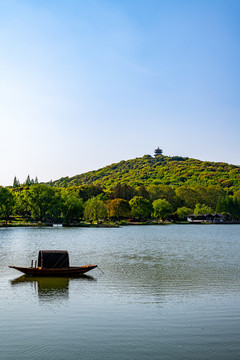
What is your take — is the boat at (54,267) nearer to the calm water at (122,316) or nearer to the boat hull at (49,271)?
the boat hull at (49,271)

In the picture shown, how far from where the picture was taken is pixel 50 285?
97.5ft

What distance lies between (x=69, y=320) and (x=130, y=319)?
10.7ft

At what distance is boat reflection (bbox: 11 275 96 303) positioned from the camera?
2498cm

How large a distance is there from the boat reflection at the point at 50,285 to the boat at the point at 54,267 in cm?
46

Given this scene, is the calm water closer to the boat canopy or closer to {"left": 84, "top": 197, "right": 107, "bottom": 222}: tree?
the boat canopy

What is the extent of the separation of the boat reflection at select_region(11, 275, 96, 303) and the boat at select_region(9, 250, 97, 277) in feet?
1.51

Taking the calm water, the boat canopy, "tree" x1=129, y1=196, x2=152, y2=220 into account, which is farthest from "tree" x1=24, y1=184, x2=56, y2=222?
the boat canopy

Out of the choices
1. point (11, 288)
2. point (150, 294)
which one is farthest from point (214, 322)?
point (11, 288)

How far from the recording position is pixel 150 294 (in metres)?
25.6

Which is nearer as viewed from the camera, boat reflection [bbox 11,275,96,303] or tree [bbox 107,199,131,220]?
boat reflection [bbox 11,275,96,303]

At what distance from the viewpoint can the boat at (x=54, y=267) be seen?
3288 cm

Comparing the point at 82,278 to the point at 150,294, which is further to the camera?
the point at 82,278

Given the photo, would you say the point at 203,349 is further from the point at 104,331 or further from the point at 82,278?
the point at 82,278

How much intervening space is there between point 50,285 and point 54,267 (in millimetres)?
4007
